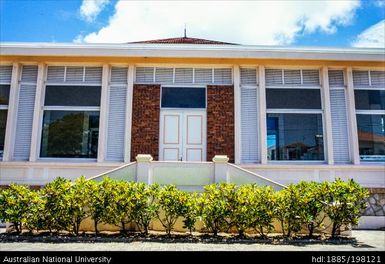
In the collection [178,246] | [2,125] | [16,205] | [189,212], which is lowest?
[178,246]

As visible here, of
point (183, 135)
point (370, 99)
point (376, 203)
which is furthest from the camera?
point (370, 99)

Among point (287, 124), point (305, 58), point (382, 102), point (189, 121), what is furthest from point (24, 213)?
point (382, 102)

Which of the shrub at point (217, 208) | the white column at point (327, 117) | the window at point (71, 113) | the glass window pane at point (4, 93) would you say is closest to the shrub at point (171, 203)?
the shrub at point (217, 208)

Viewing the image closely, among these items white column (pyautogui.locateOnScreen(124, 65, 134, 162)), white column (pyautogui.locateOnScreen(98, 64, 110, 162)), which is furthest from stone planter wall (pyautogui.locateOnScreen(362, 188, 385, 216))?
white column (pyautogui.locateOnScreen(98, 64, 110, 162))

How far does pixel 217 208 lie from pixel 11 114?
7.35 metres

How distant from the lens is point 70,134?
1127 centimetres

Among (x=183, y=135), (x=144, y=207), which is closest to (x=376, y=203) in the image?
(x=183, y=135)

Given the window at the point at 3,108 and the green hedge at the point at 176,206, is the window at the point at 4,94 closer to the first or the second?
the window at the point at 3,108

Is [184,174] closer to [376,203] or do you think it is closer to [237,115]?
[237,115]

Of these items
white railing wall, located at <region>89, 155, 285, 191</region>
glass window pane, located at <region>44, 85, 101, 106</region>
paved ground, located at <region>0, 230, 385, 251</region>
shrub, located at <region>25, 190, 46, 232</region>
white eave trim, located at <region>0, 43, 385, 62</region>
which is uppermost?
white eave trim, located at <region>0, 43, 385, 62</region>

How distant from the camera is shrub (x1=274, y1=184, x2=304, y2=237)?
309 inches

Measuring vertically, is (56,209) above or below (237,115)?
below

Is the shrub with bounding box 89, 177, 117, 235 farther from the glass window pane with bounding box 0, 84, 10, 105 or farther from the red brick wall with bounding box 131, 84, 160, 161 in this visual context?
the glass window pane with bounding box 0, 84, 10, 105

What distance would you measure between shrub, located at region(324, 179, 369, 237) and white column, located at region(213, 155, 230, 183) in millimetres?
2412
